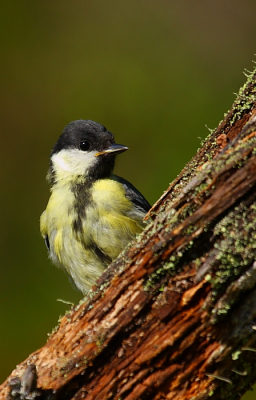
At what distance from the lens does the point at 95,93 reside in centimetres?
503

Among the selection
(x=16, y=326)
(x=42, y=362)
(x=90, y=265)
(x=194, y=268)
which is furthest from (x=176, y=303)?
(x=16, y=326)

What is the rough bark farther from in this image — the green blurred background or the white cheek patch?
the green blurred background

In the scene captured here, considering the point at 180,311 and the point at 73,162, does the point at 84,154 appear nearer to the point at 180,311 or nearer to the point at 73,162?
the point at 73,162

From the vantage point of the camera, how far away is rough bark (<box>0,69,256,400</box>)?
1547 mm

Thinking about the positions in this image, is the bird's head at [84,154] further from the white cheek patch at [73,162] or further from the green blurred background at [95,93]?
the green blurred background at [95,93]

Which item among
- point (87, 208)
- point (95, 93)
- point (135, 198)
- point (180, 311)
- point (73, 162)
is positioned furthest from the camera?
point (95, 93)

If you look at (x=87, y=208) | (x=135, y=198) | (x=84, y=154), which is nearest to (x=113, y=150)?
(x=84, y=154)

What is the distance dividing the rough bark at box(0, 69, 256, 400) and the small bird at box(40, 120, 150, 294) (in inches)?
36.1

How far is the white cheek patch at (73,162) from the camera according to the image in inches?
120

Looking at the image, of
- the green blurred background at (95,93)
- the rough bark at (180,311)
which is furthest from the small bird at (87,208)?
the green blurred background at (95,93)

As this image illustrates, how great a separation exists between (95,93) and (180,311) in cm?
374

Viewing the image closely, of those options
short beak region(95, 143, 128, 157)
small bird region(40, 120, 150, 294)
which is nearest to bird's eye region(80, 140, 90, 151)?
small bird region(40, 120, 150, 294)

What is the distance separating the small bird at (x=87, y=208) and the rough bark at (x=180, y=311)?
0.92 meters

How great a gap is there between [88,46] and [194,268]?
13.9 feet
